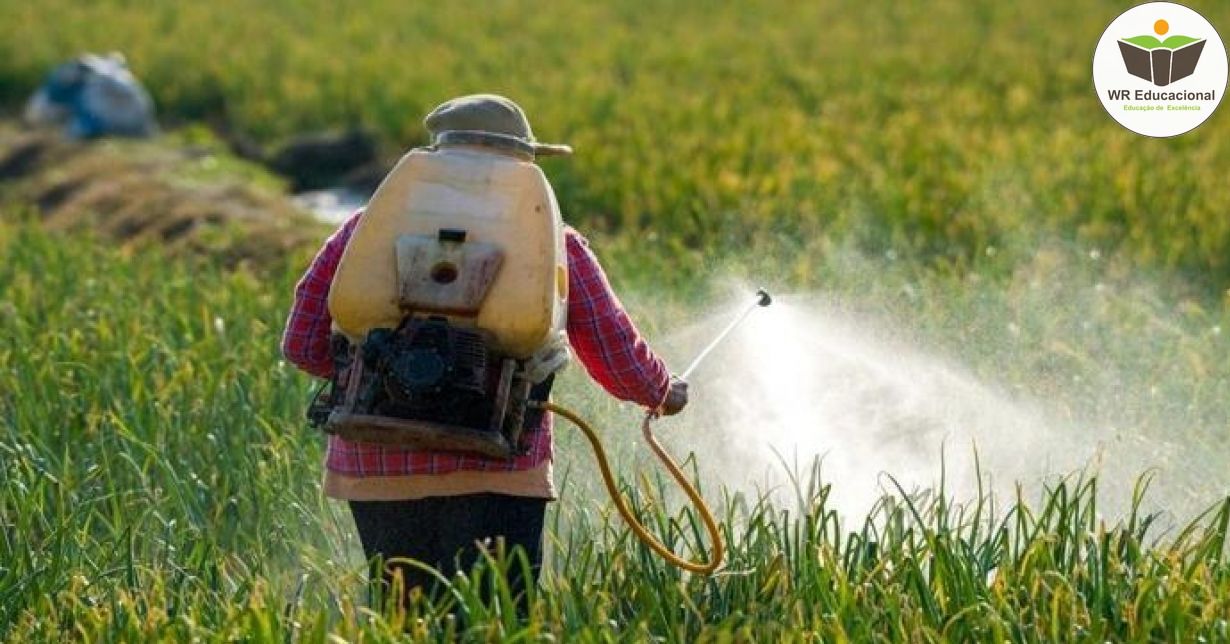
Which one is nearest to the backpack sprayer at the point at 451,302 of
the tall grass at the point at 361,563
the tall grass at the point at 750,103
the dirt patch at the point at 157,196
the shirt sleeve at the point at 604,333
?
the shirt sleeve at the point at 604,333

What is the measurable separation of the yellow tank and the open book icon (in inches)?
244

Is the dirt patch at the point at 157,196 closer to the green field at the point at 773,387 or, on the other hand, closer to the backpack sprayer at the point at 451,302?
the green field at the point at 773,387

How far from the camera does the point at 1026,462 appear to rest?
5.19 meters

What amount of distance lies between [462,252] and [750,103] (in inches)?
373

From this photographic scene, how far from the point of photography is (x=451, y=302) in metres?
3.66

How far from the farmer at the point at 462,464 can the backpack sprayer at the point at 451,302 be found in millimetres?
131

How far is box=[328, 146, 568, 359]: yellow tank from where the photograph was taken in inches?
144

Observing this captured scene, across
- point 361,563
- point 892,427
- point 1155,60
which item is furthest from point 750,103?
point 361,563

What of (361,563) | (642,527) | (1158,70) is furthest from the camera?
(1158,70)

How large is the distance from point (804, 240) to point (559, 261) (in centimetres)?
463

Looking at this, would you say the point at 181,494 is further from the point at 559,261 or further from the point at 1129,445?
the point at 1129,445

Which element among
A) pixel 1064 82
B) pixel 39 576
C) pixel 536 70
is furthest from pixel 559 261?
pixel 536 70

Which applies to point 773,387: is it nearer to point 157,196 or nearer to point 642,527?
point 642,527

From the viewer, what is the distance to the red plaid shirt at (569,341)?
388 cm
